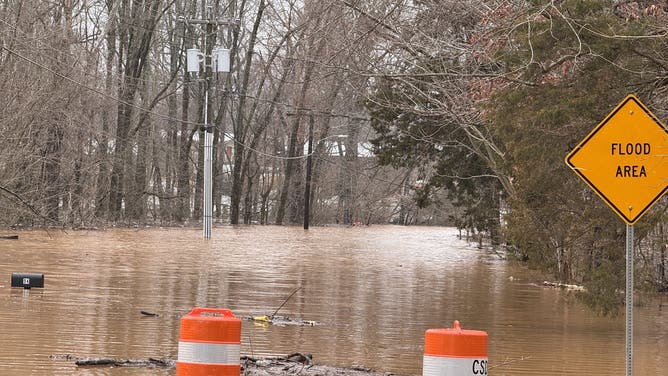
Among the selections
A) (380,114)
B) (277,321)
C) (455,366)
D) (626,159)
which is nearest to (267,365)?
(626,159)

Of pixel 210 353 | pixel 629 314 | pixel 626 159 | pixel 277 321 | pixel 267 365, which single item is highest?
pixel 626 159

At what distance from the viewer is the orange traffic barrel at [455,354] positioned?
877cm

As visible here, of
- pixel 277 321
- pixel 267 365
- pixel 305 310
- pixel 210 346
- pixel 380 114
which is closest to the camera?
pixel 210 346

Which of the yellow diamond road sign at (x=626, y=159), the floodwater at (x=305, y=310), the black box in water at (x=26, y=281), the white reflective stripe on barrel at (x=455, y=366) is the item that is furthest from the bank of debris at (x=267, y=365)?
the black box in water at (x=26, y=281)

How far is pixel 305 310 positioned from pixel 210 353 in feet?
36.6

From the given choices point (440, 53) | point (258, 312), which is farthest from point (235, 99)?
point (258, 312)

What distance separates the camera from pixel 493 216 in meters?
40.8

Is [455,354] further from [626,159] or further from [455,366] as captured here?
[626,159]

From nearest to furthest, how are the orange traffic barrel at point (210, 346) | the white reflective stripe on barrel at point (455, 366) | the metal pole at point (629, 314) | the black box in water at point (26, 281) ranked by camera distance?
the white reflective stripe on barrel at point (455, 366)
the orange traffic barrel at point (210, 346)
the metal pole at point (629, 314)
the black box in water at point (26, 281)

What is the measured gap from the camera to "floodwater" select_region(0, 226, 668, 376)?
48.5 feet

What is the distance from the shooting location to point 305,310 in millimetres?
20609

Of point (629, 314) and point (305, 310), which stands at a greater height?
point (629, 314)

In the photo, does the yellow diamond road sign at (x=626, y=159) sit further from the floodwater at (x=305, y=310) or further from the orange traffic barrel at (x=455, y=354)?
the orange traffic barrel at (x=455, y=354)

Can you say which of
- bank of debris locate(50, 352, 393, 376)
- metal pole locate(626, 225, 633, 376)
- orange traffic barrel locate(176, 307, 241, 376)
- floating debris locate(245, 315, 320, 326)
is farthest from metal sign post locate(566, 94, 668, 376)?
floating debris locate(245, 315, 320, 326)
